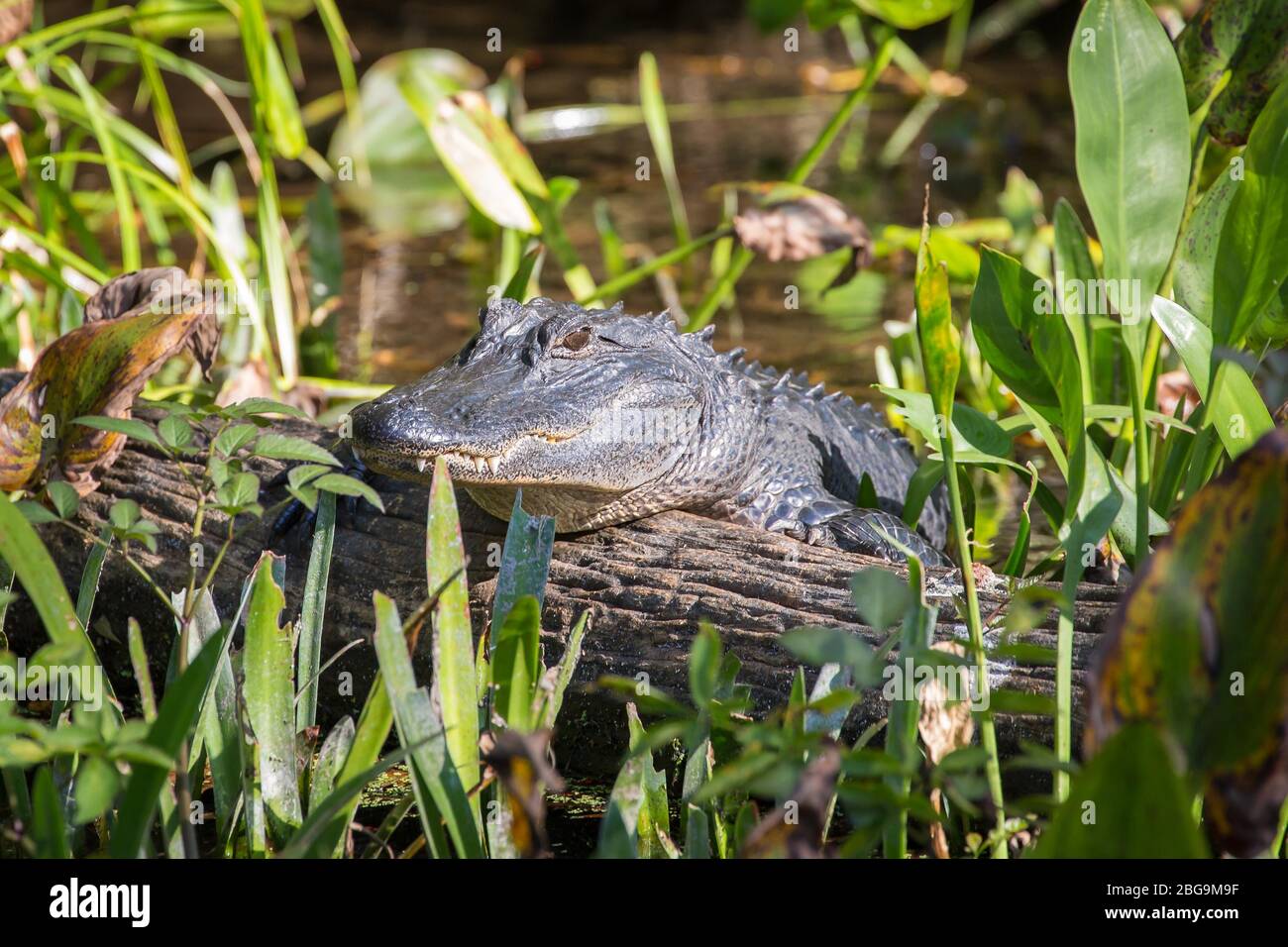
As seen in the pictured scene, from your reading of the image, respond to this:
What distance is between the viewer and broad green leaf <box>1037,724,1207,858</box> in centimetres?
150

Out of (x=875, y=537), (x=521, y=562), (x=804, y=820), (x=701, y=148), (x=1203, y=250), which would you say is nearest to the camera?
(x=804, y=820)

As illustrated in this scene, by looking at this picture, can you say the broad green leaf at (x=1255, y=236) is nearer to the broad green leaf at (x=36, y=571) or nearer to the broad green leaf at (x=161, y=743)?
the broad green leaf at (x=161, y=743)

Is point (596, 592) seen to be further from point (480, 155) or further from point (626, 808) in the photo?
point (480, 155)

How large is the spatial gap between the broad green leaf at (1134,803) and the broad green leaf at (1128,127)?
3.49ft

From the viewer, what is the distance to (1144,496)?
7.50ft

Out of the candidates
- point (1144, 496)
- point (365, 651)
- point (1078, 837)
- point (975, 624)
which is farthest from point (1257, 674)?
point (365, 651)

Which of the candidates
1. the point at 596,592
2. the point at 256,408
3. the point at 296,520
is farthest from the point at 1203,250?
the point at 296,520

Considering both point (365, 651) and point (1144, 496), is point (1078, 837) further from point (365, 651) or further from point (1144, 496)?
point (365, 651)

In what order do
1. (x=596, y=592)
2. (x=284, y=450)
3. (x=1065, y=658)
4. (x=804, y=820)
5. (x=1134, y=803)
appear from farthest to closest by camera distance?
(x=596, y=592) → (x=284, y=450) → (x=1065, y=658) → (x=804, y=820) → (x=1134, y=803)

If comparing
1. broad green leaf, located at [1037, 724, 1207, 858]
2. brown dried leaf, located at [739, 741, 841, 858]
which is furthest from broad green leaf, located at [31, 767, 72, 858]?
broad green leaf, located at [1037, 724, 1207, 858]

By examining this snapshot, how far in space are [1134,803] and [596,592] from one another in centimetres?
141

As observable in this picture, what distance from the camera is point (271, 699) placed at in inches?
90.2

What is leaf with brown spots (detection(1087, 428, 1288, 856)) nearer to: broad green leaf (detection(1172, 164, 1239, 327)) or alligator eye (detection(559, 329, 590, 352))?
broad green leaf (detection(1172, 164, 1239, 327))

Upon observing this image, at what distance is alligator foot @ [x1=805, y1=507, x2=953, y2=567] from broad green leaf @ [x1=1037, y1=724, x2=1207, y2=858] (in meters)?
1.42
